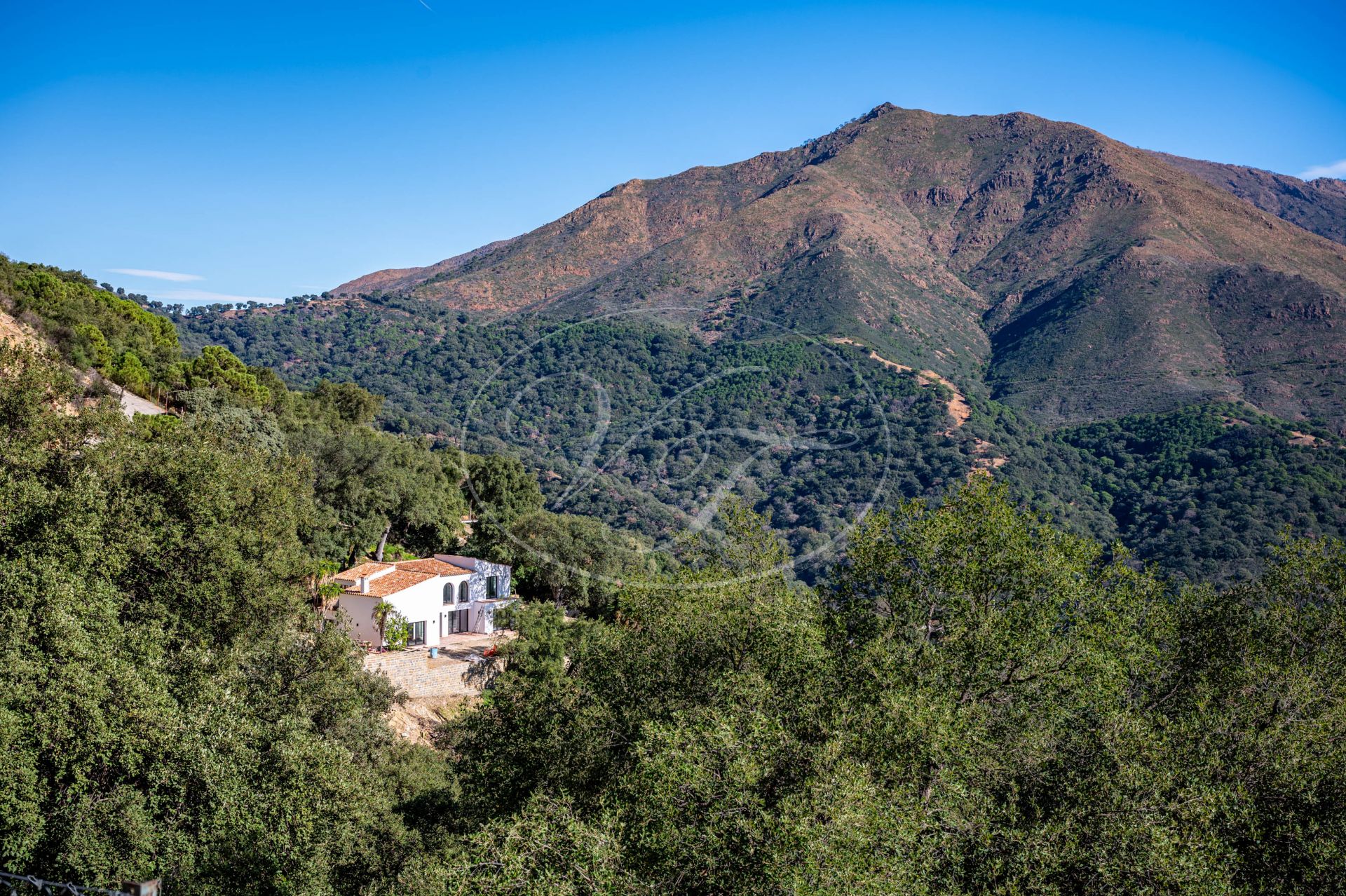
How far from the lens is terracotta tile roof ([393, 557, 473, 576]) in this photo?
40.5m

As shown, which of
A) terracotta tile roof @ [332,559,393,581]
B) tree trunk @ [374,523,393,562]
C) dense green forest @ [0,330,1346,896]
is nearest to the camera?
dense green forest @ [0,330,1346,896]

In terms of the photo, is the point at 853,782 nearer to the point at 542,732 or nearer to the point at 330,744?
the point at 542,732

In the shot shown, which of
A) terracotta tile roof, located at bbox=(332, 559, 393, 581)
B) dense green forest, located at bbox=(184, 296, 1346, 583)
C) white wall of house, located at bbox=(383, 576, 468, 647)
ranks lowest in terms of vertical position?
white wall of house, located at bbox=(383, 576, 468, 647)

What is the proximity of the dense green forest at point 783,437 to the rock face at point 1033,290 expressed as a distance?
7.83 metres

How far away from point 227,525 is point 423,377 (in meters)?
124

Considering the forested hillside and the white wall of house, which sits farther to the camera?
the white wall of house

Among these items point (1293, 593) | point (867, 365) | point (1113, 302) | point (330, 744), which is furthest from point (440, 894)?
point (1113, 302)

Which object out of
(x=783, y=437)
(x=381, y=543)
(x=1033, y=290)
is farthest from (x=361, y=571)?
(x=1033, y=290)

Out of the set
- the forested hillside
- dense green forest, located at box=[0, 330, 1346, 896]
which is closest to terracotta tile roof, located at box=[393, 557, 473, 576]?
the forested hillside

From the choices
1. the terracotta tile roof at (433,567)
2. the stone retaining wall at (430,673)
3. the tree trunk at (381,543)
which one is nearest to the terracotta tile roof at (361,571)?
the terracotta tile roof at (433,567)

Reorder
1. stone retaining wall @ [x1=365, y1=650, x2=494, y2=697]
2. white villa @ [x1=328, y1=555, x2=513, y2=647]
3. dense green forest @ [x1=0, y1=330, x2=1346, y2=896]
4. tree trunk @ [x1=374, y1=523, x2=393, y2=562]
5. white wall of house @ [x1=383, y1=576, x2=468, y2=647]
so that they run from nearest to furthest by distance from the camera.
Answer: dense green forest @ [x1=0, y1=330, x2=1346, y2=896] < stone retaining wall @ [x1=365, y1=650, x2=494, y2=697] < white villa @ [x1=328, y1=555, x2=513, y2=647] < white wall of house @ [x1=383, y1=576, x2=468, y2=647] < tree trunk @ [x1=374, y1=523, x2=393, y2=562]

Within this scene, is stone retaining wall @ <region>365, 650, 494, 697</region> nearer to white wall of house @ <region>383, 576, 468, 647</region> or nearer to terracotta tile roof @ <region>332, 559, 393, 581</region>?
white wall of house @ <region>383, 576, 468, 647</region>

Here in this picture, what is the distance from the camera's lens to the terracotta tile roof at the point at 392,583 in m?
37.4

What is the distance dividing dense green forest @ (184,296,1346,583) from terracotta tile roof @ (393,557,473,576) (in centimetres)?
3492
